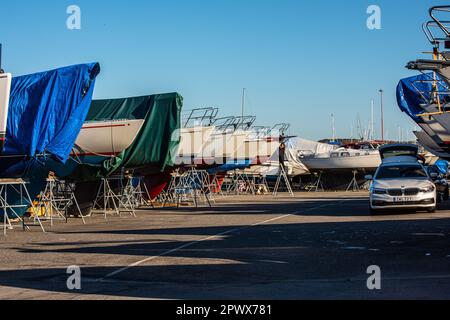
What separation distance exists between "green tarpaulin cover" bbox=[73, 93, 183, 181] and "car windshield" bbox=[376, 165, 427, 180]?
8567 mm

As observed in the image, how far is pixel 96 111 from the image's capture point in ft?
97.8

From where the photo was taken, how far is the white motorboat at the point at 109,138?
26.7 m

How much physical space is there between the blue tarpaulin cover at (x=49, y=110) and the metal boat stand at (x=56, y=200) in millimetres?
2051

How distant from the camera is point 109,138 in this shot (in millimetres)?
26812

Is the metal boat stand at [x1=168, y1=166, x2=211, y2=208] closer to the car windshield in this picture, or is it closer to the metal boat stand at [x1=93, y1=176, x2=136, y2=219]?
the metal boat stand at [x1=93, y1=176, x2=136, y2=219]

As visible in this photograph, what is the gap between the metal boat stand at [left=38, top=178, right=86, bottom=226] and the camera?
22531mm

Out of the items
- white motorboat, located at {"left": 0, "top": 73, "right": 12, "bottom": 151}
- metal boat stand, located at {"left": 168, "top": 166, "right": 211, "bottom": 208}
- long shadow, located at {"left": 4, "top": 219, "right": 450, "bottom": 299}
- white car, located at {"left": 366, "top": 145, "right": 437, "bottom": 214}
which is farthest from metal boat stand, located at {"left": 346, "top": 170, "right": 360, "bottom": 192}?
white motorboat, located at {"left": 0, "top": 73, "right": 12, "bottom": 151}

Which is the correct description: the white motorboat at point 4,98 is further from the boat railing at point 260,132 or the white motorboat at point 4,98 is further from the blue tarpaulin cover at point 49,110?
the boat railing at point 260,132

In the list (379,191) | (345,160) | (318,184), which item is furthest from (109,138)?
(318,184)

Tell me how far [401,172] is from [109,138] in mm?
10338

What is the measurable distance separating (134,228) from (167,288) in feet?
32.7

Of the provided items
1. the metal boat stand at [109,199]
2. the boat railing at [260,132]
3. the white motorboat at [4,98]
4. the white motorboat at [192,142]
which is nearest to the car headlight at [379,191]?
the metal boat stand at [109,199]
